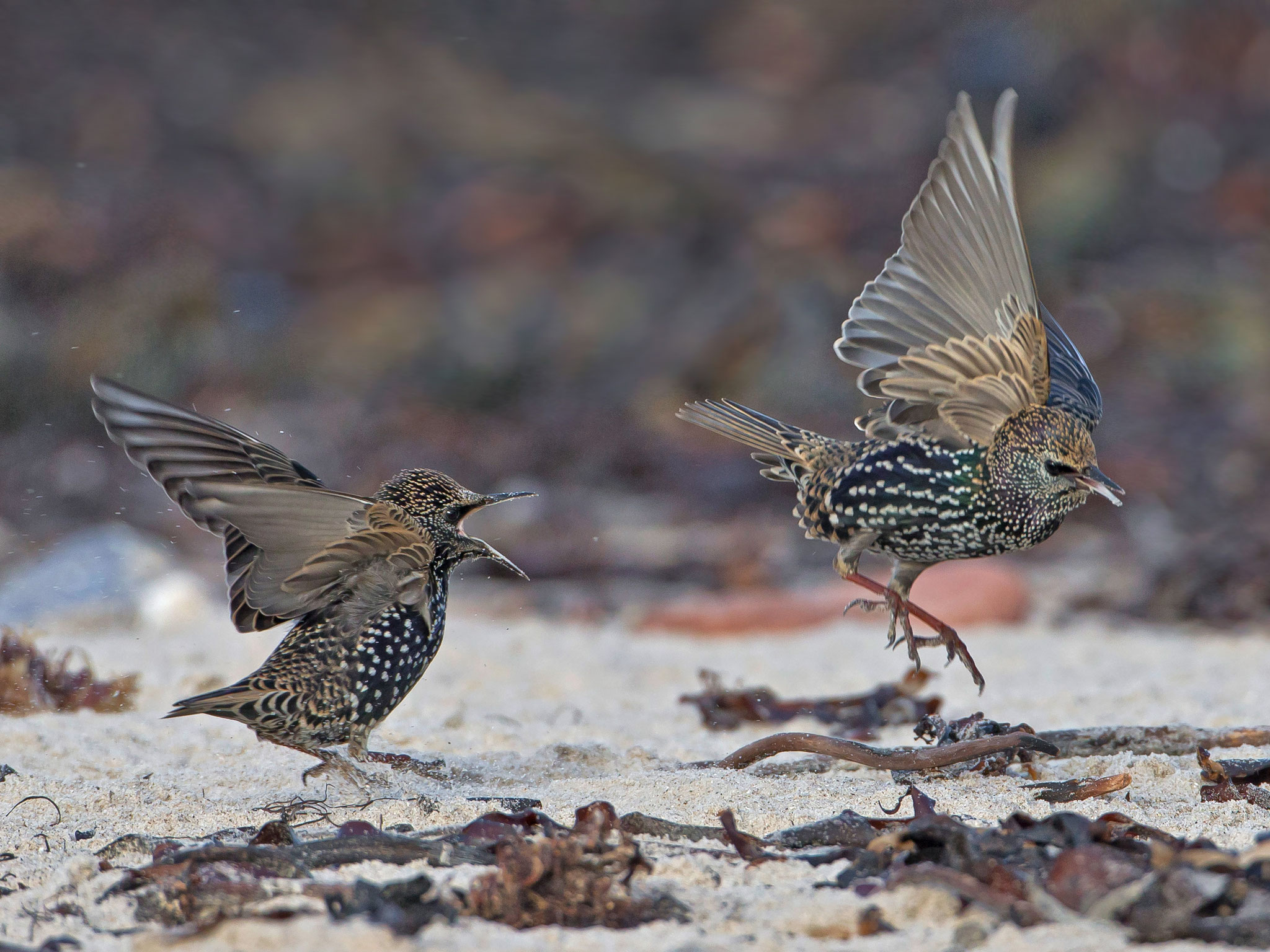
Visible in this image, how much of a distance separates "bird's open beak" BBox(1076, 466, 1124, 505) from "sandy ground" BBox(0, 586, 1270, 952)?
2.33ft

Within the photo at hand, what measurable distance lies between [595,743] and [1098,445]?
6.71 metres

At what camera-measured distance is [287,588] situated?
3.52 meters

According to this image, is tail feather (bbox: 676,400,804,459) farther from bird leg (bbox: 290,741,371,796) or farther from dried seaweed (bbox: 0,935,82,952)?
dried seaweed (bbox: 0,935,82,952)

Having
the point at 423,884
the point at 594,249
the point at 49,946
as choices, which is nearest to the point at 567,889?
the point at 423,884

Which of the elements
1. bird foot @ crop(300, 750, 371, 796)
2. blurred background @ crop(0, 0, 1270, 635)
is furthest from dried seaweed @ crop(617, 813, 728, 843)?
blurred background @ crop(0, 0, 1270, 635)

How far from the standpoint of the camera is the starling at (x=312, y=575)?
341 centimetres

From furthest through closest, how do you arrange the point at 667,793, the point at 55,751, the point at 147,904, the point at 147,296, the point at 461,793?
the point at 147,296 < the point at 55,751 < the point at 461,793 < the point at 667,793 < the point at 147,904

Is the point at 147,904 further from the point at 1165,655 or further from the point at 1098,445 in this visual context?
the point at 1098,445

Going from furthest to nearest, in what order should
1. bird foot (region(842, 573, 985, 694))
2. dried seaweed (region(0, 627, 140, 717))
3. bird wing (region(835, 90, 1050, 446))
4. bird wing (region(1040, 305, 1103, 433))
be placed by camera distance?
dried seaweed (region(0, 627, 140, 717))
bird wing (region(1040, 305, 1103, 433))
bird foot (region(842, 573, 985, 694))
bird wing (region(835, 90, 1050, 446))

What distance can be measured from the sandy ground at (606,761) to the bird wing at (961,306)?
104cm

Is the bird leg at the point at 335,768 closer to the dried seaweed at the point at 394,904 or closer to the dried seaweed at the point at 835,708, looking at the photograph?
the dried seaweed at the point at 394,904

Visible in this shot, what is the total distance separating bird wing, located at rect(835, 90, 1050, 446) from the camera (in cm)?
382

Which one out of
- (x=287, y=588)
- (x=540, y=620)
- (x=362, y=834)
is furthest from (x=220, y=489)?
(x=540, y=620)

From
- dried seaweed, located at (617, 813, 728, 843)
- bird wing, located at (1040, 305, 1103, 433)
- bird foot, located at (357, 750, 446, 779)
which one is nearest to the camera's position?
dried seaweed, located at (617, 813, 728, 843)
